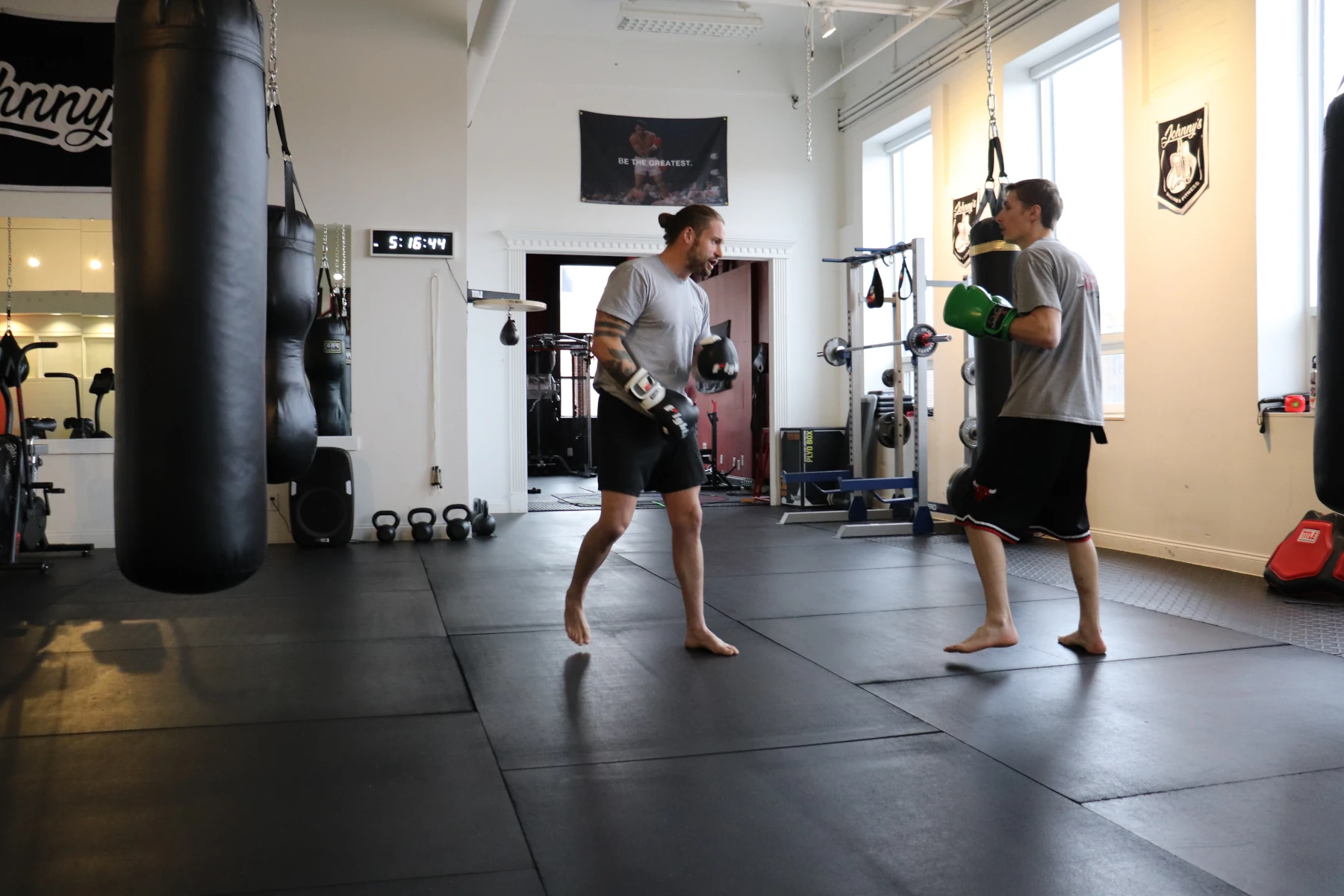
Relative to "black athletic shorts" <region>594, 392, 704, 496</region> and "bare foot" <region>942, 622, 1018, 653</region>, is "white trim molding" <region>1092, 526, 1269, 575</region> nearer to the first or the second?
"bare foot" <region>942, 622, 1018, 653</region>

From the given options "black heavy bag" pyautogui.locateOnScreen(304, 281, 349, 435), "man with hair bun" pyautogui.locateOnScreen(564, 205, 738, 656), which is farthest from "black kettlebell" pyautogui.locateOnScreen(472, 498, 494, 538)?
"man with hair bun" pyautogui.locateOnScreen(564, 205, 738, 656)

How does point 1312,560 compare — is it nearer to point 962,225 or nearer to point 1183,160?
point 1183,160

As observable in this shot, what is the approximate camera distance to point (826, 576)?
201 inches

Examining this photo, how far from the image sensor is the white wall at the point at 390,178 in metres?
7.04

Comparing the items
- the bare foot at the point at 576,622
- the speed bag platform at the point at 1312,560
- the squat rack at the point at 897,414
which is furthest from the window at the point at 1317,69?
the bare foot at the point at 576,622

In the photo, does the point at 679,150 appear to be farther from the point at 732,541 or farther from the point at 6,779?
the point at 6,779

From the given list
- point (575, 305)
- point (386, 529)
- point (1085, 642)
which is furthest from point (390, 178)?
point (575, 305)

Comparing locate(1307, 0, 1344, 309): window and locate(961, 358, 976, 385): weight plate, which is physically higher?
locate(1307, 0, 1344, 309): window

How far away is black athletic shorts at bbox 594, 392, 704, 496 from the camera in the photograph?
10.5 ft

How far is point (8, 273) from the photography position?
679 centimetres

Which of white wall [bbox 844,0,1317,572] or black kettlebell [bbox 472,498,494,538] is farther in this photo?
black kettlebell [bbox 472,498,494,538]

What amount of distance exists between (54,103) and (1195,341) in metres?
7.02

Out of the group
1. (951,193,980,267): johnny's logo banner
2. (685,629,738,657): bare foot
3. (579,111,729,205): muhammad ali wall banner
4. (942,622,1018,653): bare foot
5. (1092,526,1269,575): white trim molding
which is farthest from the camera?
(579,111,729,205): muhammad ali wall banner

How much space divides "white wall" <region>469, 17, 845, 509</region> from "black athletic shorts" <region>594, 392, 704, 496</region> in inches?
220
